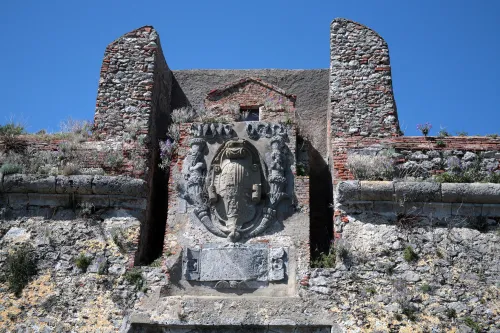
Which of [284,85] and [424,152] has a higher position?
[284,85]

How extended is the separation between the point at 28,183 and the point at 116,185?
1336 millimetres

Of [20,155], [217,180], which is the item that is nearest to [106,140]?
[20,155]

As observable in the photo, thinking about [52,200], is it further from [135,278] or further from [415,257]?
[415,257]

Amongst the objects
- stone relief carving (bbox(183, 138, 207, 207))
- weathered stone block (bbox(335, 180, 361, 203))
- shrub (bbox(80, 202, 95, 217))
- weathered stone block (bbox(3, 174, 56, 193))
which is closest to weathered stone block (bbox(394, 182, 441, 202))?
weathered stone block (bbox(335, 180, 361, 203))

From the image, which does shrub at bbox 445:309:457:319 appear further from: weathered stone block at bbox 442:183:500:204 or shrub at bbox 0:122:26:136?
shrub at bbox 0:122:26:136

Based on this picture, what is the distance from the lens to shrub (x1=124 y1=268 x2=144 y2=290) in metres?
9.50

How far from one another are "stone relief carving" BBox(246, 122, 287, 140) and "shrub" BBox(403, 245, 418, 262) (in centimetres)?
257

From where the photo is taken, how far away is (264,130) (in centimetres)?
1058

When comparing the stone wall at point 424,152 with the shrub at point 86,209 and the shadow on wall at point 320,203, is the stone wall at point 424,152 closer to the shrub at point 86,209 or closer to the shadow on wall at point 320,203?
the shadow on wall at point 320,203

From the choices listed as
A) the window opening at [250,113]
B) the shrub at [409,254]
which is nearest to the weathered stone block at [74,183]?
the window opening at [250,113]

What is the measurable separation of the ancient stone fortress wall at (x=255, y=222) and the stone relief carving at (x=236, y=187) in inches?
0.9

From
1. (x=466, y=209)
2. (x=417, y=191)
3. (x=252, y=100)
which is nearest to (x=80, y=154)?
(x=252, y=100)

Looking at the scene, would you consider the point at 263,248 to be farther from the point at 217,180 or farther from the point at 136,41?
the point at 136,41

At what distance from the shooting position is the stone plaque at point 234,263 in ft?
30.9
